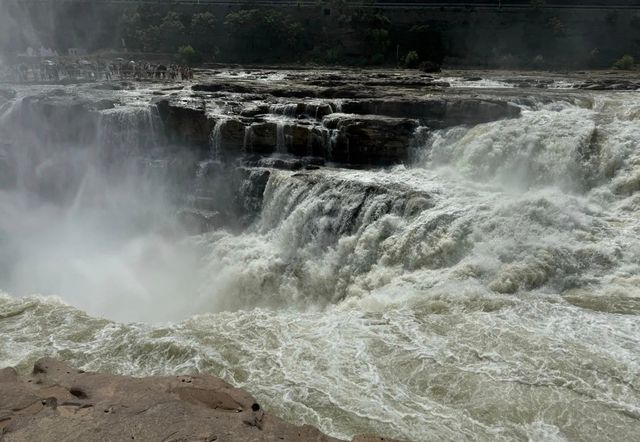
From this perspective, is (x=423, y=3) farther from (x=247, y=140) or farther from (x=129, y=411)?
(x=129, y=411)

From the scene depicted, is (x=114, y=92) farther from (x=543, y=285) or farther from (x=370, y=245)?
(x=543, y=285)

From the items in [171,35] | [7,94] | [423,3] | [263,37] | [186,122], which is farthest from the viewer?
[423,3]

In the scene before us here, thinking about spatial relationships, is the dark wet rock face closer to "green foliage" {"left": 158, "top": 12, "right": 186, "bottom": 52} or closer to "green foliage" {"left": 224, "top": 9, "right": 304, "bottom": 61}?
"green foliage" {"left": 224, "top": 9, "right": 304, "bottom": 61}

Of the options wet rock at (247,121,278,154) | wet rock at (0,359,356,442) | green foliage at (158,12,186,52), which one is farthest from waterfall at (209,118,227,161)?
green foliage at (158,12,186,52)

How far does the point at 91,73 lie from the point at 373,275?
26.2 m

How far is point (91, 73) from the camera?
97.1 feet

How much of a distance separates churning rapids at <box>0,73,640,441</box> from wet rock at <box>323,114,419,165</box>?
1.89 feet

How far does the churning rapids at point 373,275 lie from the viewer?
6.22 meters

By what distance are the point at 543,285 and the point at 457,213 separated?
247cm

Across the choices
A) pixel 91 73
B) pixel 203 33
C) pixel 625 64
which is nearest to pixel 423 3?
pixel 625 64

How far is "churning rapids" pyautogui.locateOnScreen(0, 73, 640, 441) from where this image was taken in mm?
6219

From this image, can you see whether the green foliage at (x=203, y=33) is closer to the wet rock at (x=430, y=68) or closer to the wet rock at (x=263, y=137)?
the wet rock at (x=430, y=68)

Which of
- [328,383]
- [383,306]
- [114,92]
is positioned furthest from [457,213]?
[114,92]

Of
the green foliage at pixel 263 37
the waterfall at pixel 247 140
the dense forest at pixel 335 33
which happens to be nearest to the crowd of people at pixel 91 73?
the dense forest at pixel 335 33
